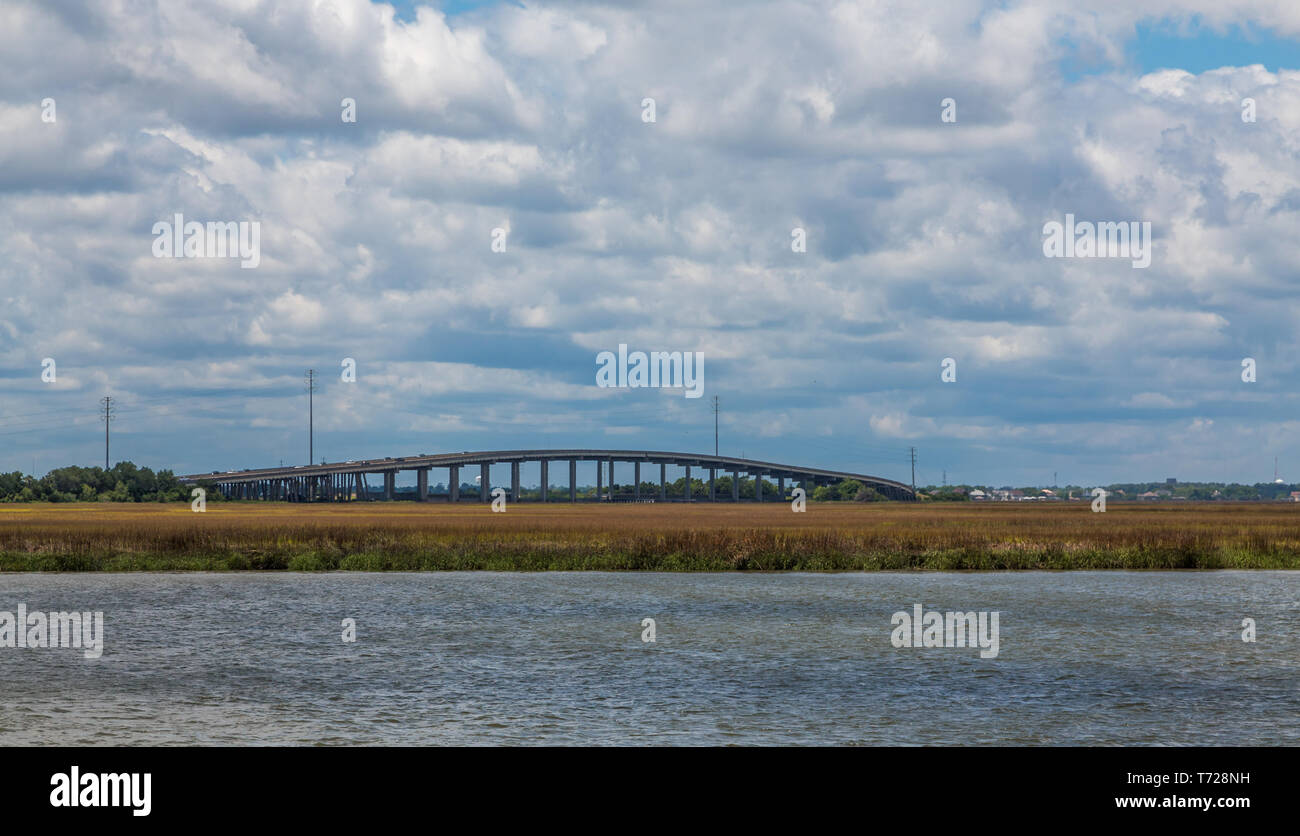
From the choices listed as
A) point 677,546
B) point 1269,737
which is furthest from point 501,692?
point 677,546

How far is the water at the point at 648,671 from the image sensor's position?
22781 millimetres

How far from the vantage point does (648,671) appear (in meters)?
29.8

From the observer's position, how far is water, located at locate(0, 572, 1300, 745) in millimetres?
22781

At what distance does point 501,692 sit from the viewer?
1050 inches
